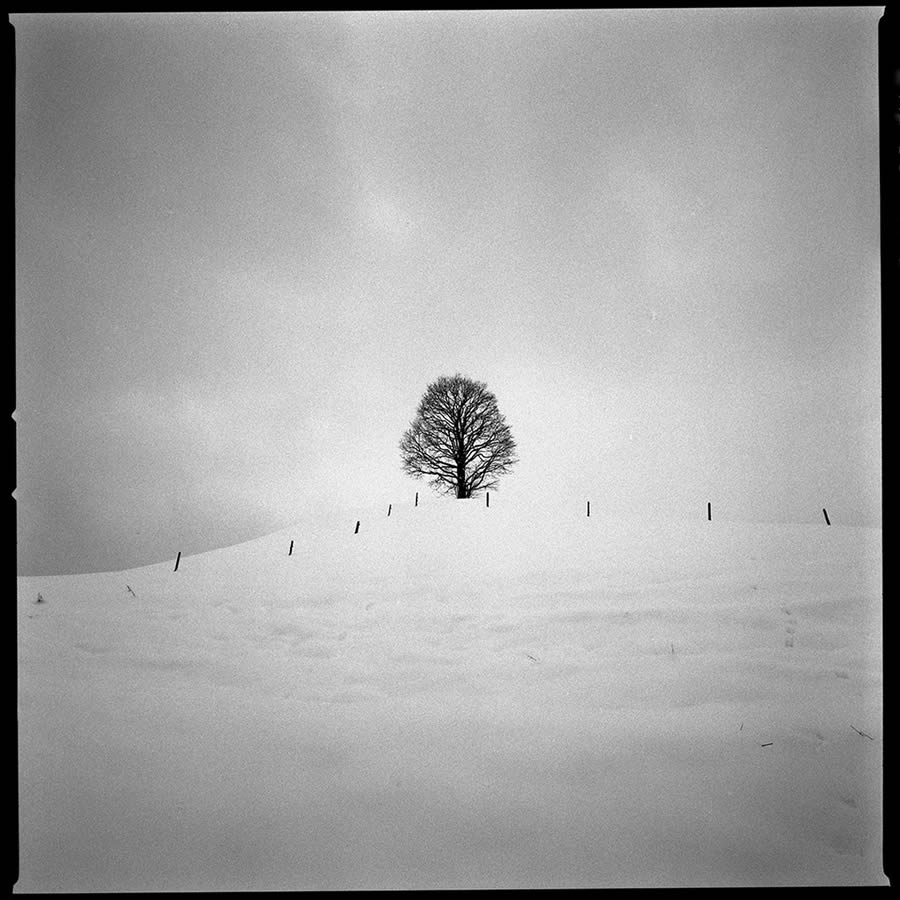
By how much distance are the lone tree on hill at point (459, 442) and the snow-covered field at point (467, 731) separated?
3.53 m

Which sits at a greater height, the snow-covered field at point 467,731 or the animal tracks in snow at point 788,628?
the animal tracks in snow at point 788,628

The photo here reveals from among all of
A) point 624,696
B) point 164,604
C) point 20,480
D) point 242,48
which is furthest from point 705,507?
point 20,480

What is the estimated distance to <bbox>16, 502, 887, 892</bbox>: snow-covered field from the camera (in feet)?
9.52

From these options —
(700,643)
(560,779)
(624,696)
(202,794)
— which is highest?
(700,643)

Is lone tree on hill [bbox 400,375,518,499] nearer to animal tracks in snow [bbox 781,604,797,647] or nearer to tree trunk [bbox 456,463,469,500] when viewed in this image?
tree trunk [bbox 456,463,469,500]

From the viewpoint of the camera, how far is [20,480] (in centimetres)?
383

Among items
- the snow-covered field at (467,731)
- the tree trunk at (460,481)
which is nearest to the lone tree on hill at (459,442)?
the tree trunk at (460,481)

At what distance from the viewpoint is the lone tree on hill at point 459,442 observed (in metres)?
7.50

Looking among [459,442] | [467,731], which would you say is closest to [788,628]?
[467,731]

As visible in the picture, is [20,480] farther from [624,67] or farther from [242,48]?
[624,67]

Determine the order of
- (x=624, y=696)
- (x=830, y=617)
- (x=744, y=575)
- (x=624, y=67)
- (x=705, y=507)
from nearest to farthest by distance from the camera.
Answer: (x=624, y=696) → (x=830, y=617) → (x=624, y=67) → (x=744, y=575) → (x=705, y=507)

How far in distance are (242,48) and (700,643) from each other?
20.6 ft

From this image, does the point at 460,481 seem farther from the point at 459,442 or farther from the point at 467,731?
the point at 467,731

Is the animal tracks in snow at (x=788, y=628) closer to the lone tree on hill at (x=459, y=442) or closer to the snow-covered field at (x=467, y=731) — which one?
the snow-covered field at (x=467, y=731)
